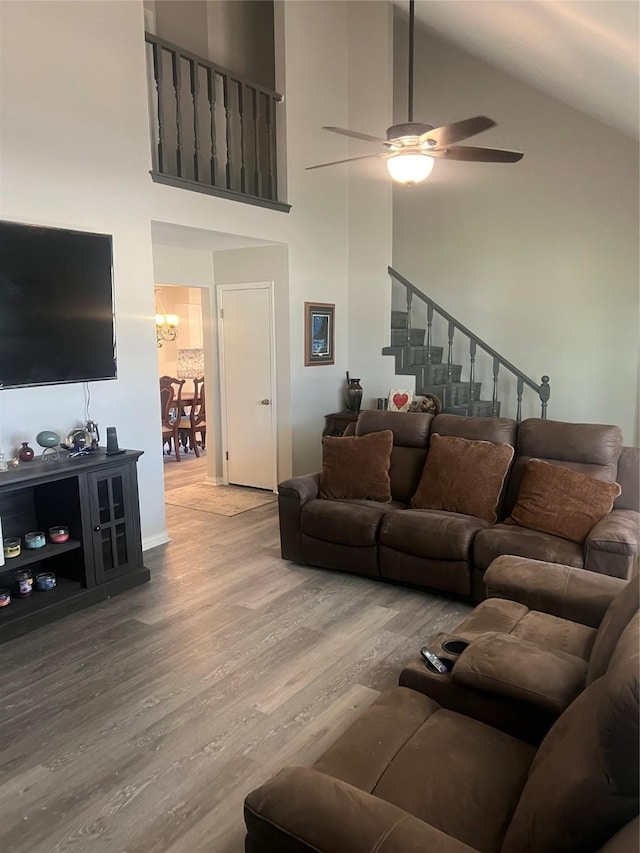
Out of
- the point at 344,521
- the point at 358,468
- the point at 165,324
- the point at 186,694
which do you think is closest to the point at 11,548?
the point at 186,694

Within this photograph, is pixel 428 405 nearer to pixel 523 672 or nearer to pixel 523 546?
pixel 523 546

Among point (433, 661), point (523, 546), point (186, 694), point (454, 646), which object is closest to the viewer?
point (433, 661)

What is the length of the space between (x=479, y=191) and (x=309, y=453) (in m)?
3.28

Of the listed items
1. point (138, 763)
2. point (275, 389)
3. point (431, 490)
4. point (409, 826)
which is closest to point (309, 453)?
point (275, 389)

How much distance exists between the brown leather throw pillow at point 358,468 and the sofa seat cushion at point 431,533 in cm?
38

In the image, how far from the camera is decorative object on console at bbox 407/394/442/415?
5.86 meters

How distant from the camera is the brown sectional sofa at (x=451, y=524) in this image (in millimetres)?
3291

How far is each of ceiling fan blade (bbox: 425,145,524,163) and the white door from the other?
241 cm

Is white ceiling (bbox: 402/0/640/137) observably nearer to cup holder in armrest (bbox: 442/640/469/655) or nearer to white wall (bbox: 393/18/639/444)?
white wall (bbox: 393/18/639/444)

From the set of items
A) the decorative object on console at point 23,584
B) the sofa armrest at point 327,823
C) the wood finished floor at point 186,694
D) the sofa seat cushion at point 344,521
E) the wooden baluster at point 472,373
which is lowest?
the wood finished floor at point 186,694

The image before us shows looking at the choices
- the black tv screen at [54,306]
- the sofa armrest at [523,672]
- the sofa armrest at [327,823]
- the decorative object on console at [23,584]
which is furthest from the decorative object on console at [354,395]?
the sofa armrest at [327,823]

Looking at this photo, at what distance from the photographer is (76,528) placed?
3617 millimetres

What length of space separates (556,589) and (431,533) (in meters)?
1.22

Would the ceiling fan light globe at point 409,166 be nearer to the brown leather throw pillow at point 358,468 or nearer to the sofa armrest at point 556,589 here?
the brown leather throw pillow at point 358,468
